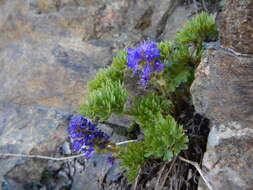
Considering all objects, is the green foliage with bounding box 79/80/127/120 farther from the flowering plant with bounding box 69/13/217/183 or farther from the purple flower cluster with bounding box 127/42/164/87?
the purple flower cluster with bounding box 127/42/164/87

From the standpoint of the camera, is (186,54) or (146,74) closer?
(146,74)

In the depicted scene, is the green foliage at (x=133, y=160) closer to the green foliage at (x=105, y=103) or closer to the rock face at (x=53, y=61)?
the green foliage at (x=105, y=103)

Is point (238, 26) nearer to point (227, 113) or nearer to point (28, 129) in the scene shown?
point (227, 113)

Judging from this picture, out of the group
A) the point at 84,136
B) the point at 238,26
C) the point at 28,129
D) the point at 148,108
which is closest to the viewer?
the point at 238,26

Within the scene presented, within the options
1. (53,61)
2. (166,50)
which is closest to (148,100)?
(166,50)

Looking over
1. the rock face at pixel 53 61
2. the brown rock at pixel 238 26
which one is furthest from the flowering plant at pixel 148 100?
the rock face at pixel 53 61
